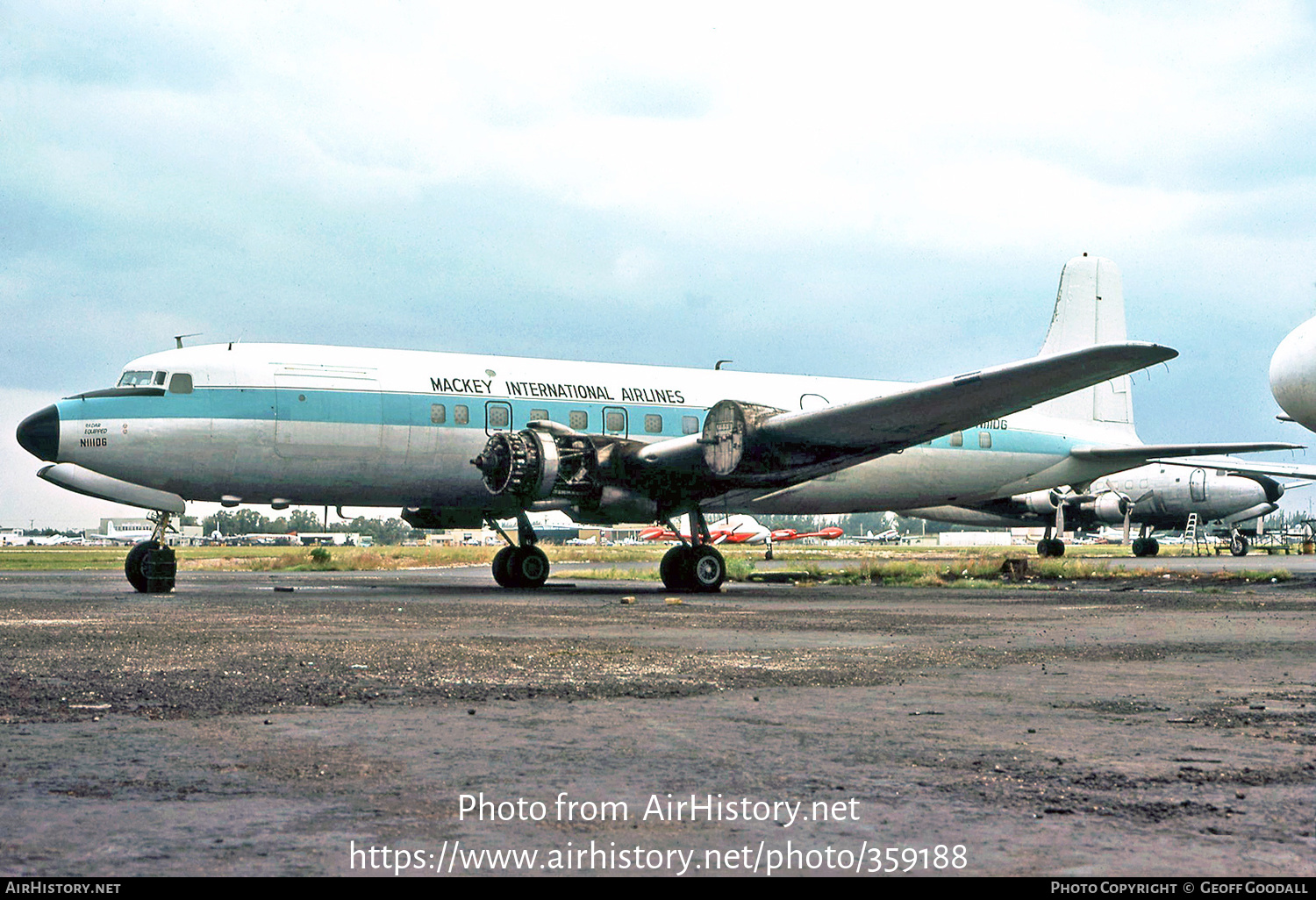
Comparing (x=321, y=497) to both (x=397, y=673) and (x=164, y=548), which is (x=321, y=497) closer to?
(x=164, y=548)

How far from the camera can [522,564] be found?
23.5 metres

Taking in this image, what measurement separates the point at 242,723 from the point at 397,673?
225 centimetres

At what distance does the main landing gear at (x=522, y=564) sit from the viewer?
23.5 meters

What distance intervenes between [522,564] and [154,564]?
22.4 feet

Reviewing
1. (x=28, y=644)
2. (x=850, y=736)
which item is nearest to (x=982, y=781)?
(x=850, y=736)

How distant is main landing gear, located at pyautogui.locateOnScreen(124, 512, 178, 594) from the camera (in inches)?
797

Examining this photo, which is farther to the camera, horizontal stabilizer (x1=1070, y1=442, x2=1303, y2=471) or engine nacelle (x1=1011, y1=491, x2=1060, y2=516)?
engine nacelle (x1=1011, y1=491, x2=1060, y2=516)

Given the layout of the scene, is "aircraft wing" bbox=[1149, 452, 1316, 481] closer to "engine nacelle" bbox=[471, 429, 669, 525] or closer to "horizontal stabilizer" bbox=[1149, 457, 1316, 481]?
"horizontal stabilizer" bbox=[1149, 457, 1316, 481]

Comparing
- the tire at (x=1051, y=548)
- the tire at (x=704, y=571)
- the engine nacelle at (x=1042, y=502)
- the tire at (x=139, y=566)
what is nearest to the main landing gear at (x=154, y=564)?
the tire at (x=139, y=566)

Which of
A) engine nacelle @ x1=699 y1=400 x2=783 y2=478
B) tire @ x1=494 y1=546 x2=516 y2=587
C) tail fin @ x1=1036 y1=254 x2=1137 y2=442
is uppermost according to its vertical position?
tail fin @ x1=1036 y1=254 x2=1137 y2=442

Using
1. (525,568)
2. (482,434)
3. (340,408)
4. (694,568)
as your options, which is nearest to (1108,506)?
(694,568)

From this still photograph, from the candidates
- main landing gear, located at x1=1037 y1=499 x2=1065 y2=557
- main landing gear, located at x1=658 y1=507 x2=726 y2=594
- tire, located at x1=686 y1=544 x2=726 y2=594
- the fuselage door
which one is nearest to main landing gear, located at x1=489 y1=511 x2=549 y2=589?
main landing gear, located at x1=658 y1=507 x2=726 y2=594

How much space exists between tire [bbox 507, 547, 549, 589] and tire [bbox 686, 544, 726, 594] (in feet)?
10.6

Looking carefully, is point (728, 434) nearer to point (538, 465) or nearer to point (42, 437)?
point (538, 465)
